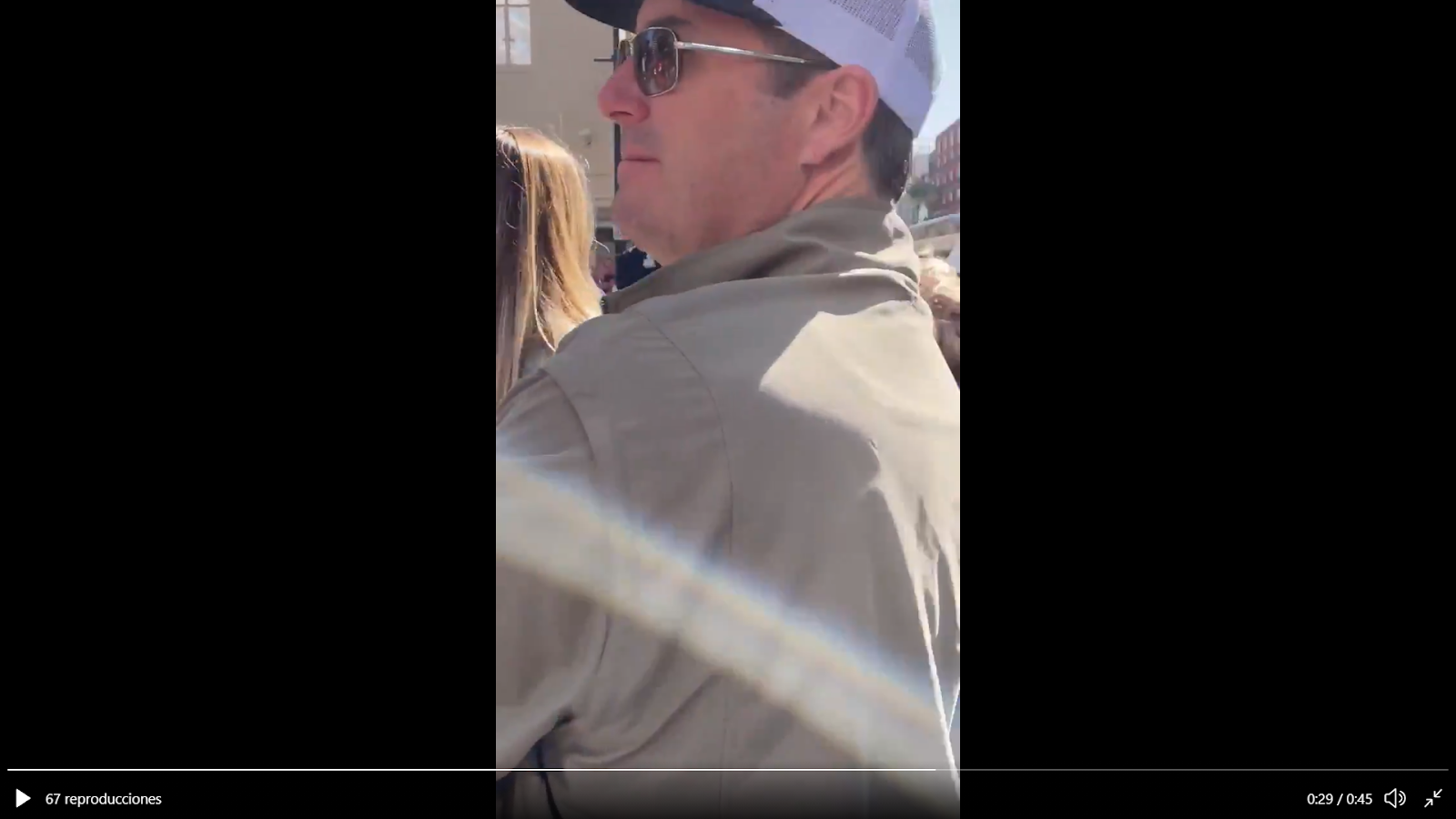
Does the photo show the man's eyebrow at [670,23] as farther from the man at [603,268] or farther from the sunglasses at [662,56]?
the man at [603,268]

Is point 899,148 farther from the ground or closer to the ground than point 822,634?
farther from the ground

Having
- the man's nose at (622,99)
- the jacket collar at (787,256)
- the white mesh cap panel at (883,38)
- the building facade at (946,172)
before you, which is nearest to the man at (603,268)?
the jacket collar at (787,256)

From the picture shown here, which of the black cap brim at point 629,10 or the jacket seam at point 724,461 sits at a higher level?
the black cap brim at point 629,10

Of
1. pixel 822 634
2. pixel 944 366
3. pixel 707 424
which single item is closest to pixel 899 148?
pixel 944 366

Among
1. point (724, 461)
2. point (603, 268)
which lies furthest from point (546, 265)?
point (724, 461)

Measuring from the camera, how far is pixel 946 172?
213cm

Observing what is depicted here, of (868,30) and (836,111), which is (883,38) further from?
(836,111)

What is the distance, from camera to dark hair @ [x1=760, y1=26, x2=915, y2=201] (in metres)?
1.88

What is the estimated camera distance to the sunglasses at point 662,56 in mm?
1877

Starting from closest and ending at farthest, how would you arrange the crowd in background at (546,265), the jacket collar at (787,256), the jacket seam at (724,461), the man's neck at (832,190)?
the jacket seam at (724,461), the jacket collar at (787,256), the man's neck at (832,190), the crowd in background at (546,265)

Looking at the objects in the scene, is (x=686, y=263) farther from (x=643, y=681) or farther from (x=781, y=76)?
(x=643, y=681)

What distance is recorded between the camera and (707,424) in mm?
1595

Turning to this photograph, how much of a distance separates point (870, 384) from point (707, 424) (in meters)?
0.29

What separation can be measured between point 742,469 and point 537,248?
0.74 m
